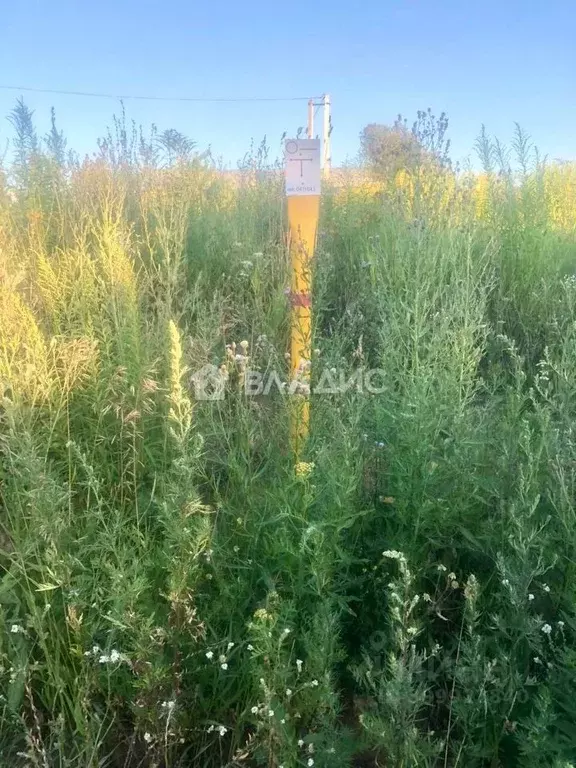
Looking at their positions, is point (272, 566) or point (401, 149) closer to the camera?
point (272, 566)

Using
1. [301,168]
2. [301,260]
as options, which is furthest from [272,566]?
[301,168]

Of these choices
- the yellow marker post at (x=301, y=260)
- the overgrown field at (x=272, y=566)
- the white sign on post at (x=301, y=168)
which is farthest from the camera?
the white sign on post at (x=301, y=168)

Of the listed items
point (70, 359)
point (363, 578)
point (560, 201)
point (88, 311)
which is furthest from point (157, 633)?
point (560, 201)

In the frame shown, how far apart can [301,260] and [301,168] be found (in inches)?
19.4

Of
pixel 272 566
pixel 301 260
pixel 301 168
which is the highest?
pixel 301 168

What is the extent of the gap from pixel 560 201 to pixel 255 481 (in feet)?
16.5

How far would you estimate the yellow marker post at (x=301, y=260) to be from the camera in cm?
208

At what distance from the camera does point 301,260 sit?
2393mm

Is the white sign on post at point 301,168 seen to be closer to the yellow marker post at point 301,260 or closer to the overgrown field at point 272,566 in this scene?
the yellow marker post at point 301,260

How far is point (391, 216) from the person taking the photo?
4.24m

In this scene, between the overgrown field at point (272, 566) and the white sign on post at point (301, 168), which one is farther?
the white sign on post at point (301, 168)

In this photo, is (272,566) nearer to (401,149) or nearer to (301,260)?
(301,260)

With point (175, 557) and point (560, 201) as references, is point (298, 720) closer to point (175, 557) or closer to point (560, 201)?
point (175, 557)

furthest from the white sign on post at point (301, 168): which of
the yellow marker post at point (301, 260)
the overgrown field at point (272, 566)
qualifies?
the overgrown field at point (272, 566)
